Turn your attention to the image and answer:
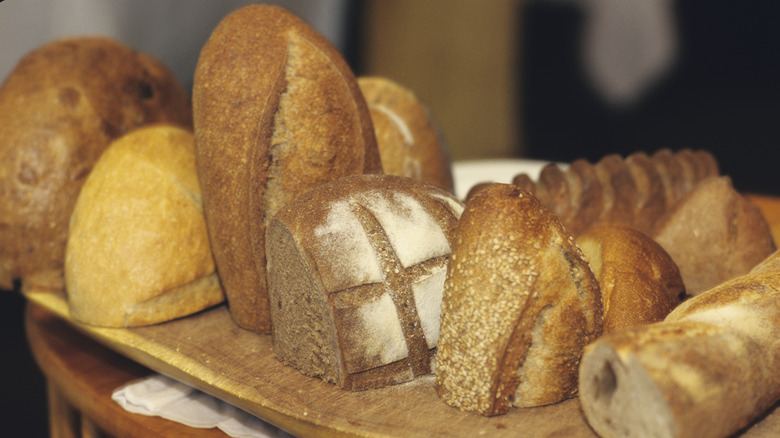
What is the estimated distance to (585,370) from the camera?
0.94m

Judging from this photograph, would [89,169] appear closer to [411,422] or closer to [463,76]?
[411,422]

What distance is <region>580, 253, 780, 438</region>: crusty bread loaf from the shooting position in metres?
0.85

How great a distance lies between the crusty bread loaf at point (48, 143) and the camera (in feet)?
5.26

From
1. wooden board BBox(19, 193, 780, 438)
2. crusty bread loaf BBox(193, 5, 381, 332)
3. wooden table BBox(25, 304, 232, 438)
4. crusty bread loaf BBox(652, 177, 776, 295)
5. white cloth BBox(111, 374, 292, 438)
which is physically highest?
crusty bread loaf BBox(193, 5, 381, 332)

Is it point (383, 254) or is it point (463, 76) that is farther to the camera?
point (463, 76)

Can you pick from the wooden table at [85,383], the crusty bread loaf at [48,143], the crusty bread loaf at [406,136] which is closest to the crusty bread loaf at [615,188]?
the crusty bread loaf at [406,136]

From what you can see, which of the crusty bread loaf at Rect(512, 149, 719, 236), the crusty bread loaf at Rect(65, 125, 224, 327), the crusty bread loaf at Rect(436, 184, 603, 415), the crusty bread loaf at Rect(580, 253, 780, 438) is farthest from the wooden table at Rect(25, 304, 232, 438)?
the crusty bread loaf at Rect(512, 149, 719, 236)

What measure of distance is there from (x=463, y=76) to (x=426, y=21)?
40cm

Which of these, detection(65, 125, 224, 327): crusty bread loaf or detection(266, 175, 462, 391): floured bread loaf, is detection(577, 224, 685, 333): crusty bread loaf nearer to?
detection(266, 175, 462, 391): floured bread loaf

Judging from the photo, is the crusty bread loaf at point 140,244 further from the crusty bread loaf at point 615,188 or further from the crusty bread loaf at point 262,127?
the crusty bread loaf at point 615,188

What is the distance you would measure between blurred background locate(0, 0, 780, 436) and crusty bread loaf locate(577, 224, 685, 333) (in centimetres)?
224

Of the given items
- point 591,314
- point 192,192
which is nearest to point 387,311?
point 591,314

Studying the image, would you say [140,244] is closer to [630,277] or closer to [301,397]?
[301,397]

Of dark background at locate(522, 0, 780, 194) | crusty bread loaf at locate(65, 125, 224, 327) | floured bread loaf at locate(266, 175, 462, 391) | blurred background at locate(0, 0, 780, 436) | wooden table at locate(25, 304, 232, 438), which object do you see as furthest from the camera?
dark background at locate(522, 0, 780, 194)
